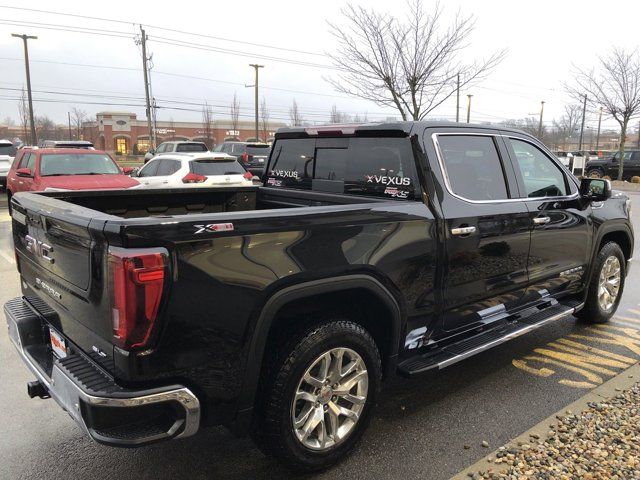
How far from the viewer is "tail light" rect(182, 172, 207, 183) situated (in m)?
12.2

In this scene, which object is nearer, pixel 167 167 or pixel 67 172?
pixel 67 172

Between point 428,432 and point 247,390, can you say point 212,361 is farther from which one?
point 428,432

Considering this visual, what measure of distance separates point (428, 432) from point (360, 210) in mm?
1528

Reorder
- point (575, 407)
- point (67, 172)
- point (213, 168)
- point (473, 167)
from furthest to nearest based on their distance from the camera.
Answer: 1. point (213, 168)
2. point (67, 172)
3. point (473, 167)
4. point (575, 407)

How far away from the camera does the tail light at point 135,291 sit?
2.02 meters

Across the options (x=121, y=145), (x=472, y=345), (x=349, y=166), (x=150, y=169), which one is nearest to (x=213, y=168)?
(x=150, y=169)

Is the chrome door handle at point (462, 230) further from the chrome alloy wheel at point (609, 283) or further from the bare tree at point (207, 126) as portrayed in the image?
the bare tree at point (207, 126)

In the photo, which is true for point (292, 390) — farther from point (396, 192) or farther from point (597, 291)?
point (597, 291)

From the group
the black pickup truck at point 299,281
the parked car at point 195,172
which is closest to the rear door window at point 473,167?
the black pickup truck at point 299,281

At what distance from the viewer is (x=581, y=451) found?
284cm

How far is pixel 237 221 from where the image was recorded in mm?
2268

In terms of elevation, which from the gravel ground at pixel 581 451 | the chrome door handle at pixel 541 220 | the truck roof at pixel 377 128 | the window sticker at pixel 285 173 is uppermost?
the truck roof at pixel 377 128

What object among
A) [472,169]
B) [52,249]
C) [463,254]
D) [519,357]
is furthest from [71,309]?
[519,357]

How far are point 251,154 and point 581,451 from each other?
20.7m
